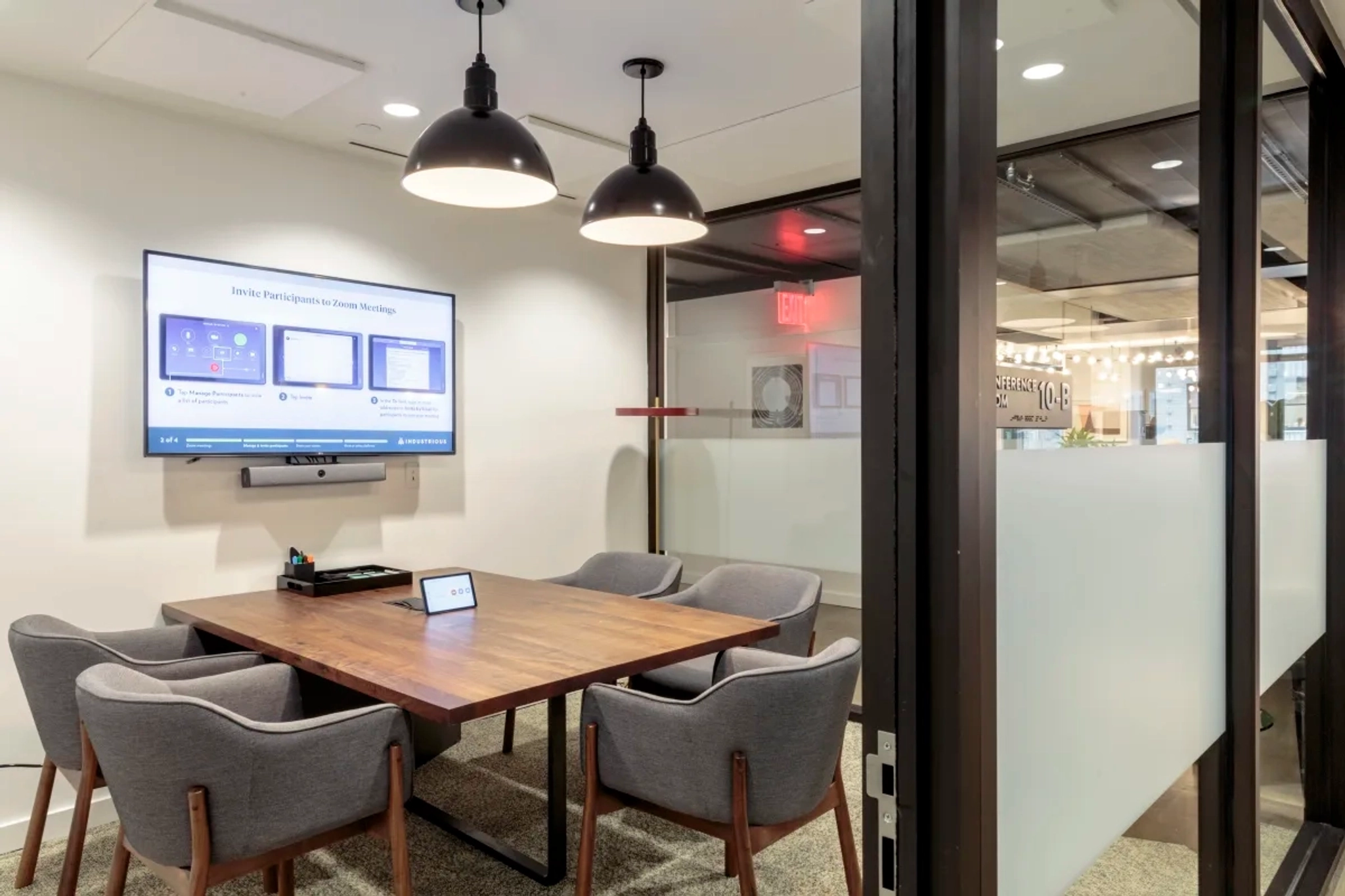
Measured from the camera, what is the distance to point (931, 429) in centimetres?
91

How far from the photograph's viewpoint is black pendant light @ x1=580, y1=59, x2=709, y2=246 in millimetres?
2748

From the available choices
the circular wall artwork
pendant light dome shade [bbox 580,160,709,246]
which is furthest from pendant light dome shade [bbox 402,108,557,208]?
the circular wall artwork

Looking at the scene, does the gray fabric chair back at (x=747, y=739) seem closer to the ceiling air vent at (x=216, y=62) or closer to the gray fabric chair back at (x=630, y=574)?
the gray fabric chair back at (x=630, y=574)

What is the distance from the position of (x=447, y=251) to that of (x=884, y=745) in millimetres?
3642

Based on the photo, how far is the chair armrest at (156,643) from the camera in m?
2.77

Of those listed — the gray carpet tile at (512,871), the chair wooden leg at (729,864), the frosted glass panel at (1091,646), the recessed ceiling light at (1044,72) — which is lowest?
the gray carpet tile at (512,871)

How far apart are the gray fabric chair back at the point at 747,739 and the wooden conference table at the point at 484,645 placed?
0.22 m

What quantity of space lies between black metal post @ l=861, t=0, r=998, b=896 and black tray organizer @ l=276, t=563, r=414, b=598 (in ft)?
9.41

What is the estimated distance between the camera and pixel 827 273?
13.9 feet

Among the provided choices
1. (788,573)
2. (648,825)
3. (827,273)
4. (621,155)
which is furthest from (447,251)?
(648,825)

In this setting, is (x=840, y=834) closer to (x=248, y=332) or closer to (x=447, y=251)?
(x=248, y=332)

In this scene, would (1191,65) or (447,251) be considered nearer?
(1191,65)

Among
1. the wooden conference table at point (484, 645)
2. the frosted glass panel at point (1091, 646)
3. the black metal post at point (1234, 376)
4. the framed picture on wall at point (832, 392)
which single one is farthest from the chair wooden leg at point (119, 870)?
the framed picture on wall at point (832, 392)

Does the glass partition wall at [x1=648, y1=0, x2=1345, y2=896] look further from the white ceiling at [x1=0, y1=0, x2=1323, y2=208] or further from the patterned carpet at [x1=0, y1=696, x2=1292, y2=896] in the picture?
the patterned carpet at [x1=0, y1=696, x2=1292, y2=896]
